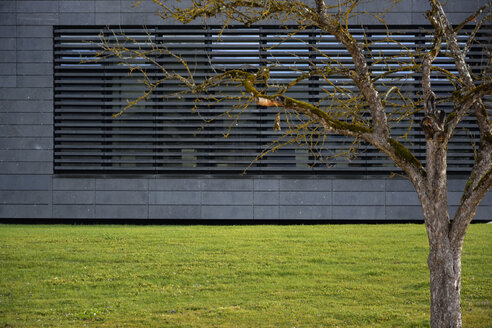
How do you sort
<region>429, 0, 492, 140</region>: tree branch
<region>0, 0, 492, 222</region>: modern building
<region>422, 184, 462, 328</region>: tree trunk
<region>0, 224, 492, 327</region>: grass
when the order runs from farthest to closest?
<region>0, 0, 492, 222</region>: modern building < <region>0, 224, 492, 327</region>: grass < <region>429, 0, 492, 140</region>: tree branch < <region>422, 184, 462, 328</region>: tree trunk

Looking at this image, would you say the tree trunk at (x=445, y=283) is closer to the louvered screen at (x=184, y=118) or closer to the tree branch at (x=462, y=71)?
the tree branch at (x=462, y=71)

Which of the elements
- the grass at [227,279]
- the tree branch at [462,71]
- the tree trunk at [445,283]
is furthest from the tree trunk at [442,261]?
the grass at [227,279]

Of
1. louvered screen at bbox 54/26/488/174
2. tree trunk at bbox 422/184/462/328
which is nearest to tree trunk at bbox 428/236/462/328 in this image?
tree trunk at bbox 422/184/462/328

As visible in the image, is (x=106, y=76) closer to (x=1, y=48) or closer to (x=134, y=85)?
(x=134, y=85)

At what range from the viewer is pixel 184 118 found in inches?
650

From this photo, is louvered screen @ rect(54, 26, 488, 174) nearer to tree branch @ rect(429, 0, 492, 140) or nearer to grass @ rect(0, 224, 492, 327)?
grass @ rect(0, 224, 492, 327)

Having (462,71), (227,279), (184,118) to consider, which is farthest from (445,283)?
(184,118)

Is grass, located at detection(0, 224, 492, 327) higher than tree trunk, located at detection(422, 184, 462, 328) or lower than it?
lower

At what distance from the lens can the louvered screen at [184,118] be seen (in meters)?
16.5

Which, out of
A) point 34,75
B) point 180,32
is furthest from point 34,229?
point 180,32

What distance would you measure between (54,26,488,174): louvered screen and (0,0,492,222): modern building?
0.04 metres

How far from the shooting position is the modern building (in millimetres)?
16531

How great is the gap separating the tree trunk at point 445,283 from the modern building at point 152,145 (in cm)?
1069

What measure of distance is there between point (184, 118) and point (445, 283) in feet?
38.6
